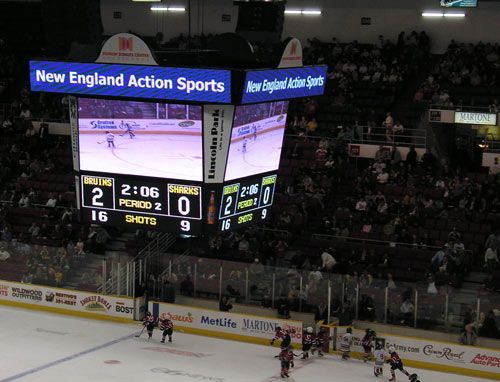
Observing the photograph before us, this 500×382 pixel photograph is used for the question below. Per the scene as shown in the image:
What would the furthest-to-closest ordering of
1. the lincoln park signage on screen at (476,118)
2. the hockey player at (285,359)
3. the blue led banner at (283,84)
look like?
the lincoln park signage on screen at (476,118) → the hockey player at (285,359) → the blue led banner at (283,84)

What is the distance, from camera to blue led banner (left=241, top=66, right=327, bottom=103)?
17047 mm

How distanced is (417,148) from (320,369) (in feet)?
30.7

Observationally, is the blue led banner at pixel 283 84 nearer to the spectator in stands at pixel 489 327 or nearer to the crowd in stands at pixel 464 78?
the spectator in stands at pixel 489 327

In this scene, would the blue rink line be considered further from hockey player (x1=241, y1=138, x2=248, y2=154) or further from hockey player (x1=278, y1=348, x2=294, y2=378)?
hockey player (x1=241, y1=138, x2=248, y2=154)

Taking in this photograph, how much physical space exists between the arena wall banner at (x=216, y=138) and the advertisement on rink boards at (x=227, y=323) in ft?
29.2

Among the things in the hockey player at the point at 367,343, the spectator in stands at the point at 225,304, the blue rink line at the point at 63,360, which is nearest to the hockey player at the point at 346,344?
the hockey player at the point at 367,343

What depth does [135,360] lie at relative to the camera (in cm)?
2508

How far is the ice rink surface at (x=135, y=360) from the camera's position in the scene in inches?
939

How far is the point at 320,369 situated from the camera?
24.7 metres

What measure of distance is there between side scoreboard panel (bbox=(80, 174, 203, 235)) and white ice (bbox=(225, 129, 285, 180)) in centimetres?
79

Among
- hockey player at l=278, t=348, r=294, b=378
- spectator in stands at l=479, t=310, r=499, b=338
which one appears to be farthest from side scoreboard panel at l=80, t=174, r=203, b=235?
spectator in stands at l=479, t=310, r=499, b=338

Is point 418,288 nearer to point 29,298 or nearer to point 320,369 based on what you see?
point 320,369

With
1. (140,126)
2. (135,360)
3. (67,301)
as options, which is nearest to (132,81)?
(140,126)

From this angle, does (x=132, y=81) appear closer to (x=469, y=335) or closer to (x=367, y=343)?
(x=367, y=343)
